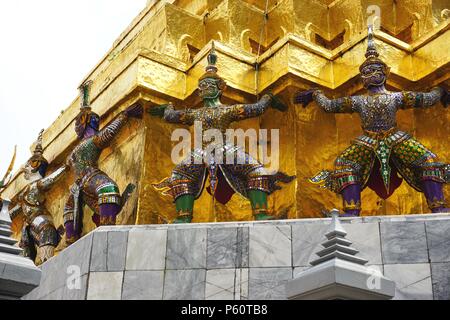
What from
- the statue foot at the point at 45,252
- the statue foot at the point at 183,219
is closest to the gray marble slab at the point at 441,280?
the statue foot at the point at 183,219

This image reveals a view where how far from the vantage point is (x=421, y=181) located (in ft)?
29.0

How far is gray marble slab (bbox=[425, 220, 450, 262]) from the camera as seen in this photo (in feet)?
24.6

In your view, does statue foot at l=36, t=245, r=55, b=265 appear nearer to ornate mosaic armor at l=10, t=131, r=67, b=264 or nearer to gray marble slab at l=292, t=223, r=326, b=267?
ornate mosaic armor at l=10, t=131, r=67, b=264

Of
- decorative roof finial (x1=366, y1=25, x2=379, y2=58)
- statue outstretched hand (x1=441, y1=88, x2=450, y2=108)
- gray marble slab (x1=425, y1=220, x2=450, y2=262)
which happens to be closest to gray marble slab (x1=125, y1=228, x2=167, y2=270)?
gray marble slab (x1=425, y1=220, x2=450, y2=262)

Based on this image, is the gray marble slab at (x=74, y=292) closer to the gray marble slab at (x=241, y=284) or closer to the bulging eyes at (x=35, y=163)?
the gray marble slab at (x=241, y=284)

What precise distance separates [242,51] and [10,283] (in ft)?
19.7

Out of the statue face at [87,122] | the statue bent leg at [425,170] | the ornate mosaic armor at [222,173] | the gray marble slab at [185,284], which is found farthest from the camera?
the statue face at [87,122]

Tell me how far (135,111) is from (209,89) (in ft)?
4.47

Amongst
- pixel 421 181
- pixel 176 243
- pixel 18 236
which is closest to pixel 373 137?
pixel 421 181

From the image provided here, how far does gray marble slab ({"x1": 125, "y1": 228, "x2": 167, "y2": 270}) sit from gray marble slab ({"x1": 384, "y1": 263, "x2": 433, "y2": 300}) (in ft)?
7.42

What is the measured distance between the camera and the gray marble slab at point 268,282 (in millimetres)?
7625

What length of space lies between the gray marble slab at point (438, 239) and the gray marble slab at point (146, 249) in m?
2.64

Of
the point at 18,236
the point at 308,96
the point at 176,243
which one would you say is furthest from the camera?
the point at 18,236
